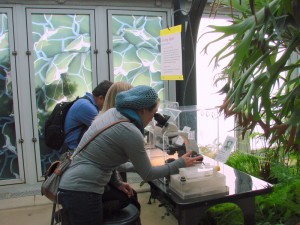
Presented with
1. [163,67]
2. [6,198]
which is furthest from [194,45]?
[6,198]

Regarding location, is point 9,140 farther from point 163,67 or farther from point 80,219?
point 80,219

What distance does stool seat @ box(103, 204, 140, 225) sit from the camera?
2.02m

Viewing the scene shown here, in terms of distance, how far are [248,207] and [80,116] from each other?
1.48 meters

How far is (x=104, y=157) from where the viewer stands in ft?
6.06

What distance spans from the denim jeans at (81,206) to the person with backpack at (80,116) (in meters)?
0.89

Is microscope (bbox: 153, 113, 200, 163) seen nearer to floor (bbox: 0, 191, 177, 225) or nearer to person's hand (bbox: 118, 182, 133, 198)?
person's hand (bbox: 118, 182, 133, 198)

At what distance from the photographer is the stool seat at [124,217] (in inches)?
79.4

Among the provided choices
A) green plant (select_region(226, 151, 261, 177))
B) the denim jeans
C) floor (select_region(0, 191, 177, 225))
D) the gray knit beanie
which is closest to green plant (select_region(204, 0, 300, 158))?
the gray knit beanie

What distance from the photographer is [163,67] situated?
3.46 metres

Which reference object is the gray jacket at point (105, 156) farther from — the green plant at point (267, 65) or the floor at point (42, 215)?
the floor at point (42, 215)

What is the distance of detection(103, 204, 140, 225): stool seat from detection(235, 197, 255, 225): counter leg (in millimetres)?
669

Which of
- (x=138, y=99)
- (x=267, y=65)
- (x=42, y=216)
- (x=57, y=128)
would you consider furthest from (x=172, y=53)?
(x=42, y=216)

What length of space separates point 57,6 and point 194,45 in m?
1.86

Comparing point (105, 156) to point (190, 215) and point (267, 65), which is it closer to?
point (190, 215)
